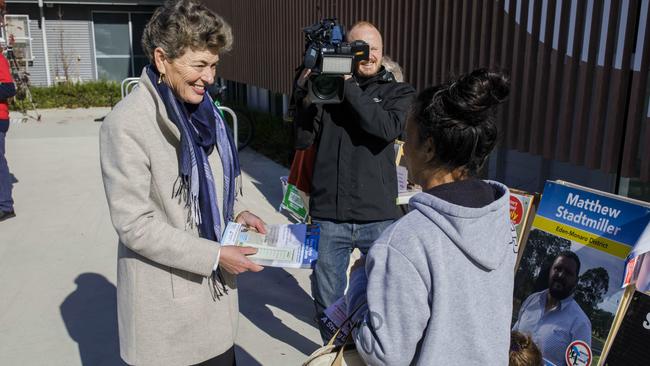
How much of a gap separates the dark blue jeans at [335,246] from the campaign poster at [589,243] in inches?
33.6

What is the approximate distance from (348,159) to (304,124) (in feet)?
1.03

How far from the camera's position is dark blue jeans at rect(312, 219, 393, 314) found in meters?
3.22

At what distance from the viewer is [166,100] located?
6.63ft

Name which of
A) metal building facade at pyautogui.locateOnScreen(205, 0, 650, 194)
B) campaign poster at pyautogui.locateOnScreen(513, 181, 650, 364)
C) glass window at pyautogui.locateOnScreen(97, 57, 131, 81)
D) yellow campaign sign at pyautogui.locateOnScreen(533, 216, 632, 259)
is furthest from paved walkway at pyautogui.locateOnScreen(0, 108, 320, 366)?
glass window at pyautogui.locateOnScreen(97, 57, 131, 81)

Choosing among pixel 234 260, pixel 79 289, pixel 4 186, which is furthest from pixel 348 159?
pixel 4 186

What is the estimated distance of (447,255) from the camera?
145 centimetres

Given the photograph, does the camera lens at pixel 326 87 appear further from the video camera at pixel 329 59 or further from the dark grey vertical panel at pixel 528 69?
the dark grey vertical panel at pixel 528 69

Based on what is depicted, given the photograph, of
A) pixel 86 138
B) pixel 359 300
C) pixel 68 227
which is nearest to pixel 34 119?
pixel 86 138

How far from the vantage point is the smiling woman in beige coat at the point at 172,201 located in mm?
1952

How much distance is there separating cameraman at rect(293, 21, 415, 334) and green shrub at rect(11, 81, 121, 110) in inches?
612

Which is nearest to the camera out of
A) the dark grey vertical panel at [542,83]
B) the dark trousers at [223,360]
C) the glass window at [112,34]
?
the dark trousers at [223,360]

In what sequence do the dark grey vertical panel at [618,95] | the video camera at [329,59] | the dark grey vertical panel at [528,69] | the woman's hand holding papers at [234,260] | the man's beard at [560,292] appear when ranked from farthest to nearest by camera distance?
1. the dark grey vertical panel at [528,69]
2. the dark grey vertical panel at [618,95]
3. the man's beard at [560,292]
4. the video camera at [329,59]
5. the woman's hand holding papers at [234,260]

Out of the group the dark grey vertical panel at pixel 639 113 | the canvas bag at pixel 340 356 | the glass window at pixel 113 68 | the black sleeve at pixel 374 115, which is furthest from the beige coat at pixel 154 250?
the glass window at pixel 113 68

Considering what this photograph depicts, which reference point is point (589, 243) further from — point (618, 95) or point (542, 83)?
point (542, 83)
